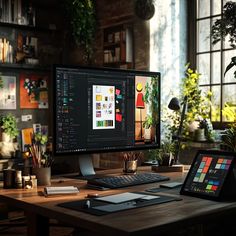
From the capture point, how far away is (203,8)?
4.69m

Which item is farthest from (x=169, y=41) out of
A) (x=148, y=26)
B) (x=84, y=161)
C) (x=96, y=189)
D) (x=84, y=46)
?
(x=96, y=189)

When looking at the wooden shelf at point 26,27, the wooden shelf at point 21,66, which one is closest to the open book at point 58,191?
the wooden shelf at point 21,66

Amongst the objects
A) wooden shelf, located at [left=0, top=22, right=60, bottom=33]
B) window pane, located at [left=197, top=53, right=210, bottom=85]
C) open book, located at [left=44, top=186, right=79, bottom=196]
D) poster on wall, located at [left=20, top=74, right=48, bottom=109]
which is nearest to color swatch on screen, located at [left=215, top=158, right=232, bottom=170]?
open book, located at [left=44, top=186, right=79, bottom=196]

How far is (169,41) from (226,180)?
3.36m

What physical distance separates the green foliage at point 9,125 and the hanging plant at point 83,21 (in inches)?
49.5

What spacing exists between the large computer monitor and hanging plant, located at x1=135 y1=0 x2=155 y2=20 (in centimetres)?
240

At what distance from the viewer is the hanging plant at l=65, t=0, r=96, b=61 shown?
5.26 meters

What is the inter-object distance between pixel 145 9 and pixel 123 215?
12.0ft

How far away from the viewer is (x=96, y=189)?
6.02ft

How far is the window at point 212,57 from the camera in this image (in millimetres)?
4395

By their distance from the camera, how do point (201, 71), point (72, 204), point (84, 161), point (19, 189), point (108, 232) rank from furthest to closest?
point (201, 71) → point (84, 161) → point (19, 189) → point (72, 204) → point (108, 232)

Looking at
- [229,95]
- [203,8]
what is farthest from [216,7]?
[229,95]

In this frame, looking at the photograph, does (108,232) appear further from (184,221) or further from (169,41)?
(169,41)

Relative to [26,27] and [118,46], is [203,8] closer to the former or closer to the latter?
[118,46]
